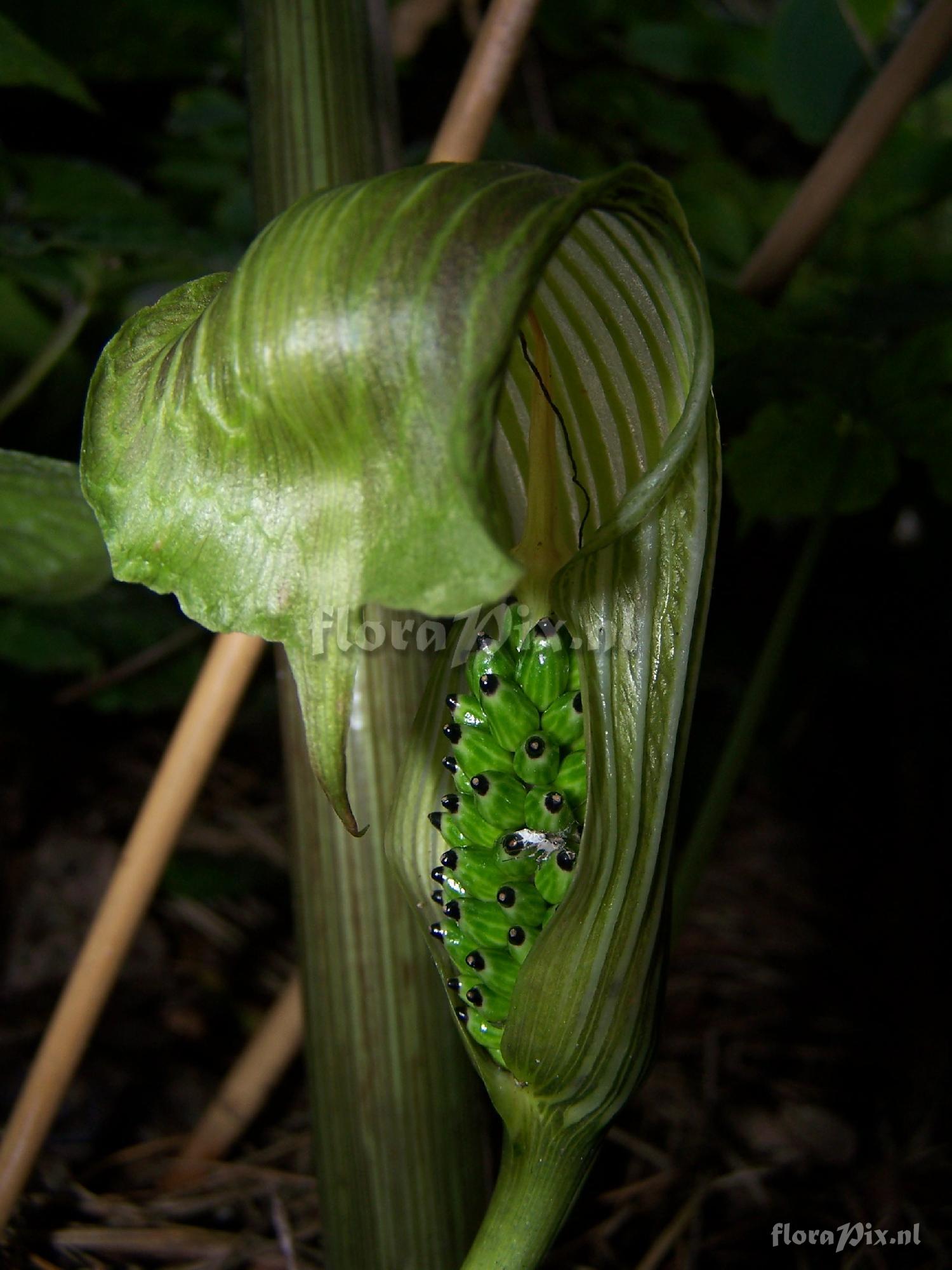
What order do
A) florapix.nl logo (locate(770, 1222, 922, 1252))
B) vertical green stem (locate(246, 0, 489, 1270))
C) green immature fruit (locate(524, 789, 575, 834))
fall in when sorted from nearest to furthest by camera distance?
1. green immature fruit (locate(524, 789, 575, 834))
2. vertical green stem (locate(246, 0, 489, 1270))
3. florapix.nl logo (locate(770, 1222, 922, 1252))

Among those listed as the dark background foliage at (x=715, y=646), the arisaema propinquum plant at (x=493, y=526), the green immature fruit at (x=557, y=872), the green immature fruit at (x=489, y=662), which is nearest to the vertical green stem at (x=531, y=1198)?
the arisaema propinquum plant at (x=493, y=526)

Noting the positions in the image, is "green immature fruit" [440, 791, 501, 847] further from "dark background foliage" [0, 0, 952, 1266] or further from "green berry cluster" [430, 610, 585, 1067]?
"dark background foliage" [0, 0, 952, 1266]

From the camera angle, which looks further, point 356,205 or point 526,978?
point 526,978

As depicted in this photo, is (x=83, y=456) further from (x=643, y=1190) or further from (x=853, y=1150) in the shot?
(x=853, y=1150)

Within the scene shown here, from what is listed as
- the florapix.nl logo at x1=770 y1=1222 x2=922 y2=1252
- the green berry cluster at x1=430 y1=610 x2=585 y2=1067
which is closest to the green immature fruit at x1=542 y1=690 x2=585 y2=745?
the green berry cluster at x1=430 y1=610 x2=585 y2=1067

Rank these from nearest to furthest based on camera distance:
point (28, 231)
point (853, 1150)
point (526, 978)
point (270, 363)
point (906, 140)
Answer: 1. point (270, 363)
2. point (526, 978)
3. point (28, 231)
4. point (853, 1150)
5. point (906, 140)

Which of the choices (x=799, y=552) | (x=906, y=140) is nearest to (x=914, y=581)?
(x=799, y=552)

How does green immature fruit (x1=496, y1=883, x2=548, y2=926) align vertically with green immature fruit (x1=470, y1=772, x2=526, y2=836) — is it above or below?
below
